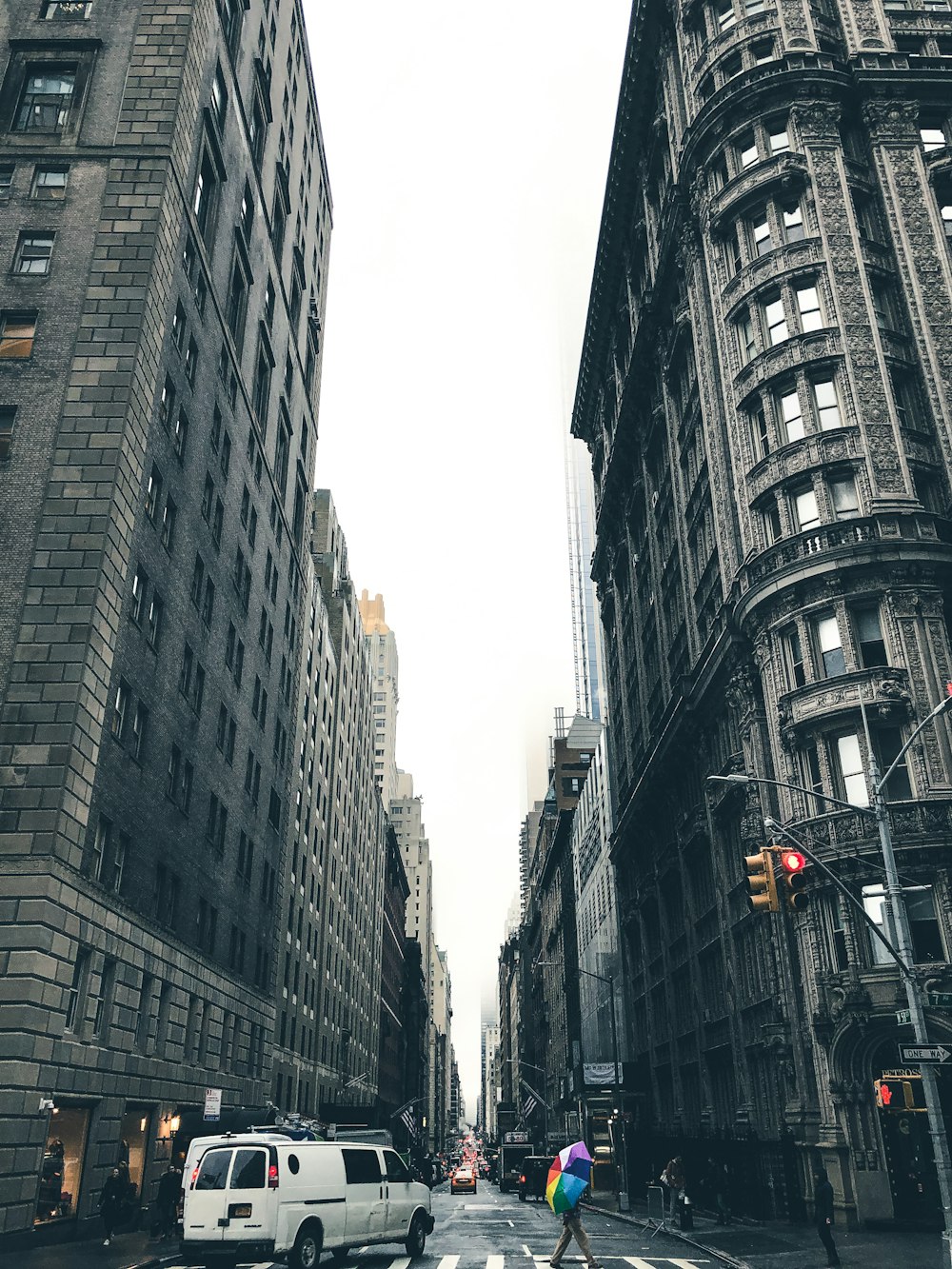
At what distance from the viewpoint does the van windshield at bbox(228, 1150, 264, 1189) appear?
17.8m

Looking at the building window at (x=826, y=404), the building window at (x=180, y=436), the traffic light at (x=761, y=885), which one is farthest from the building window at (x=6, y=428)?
the building window at (x=826, y=404)

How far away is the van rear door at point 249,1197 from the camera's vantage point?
17.4m

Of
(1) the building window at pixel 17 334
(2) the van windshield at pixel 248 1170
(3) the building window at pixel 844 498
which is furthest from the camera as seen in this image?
(3) the building window at pixel 844 498

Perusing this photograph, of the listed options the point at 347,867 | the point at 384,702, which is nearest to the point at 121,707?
the point at 347,867

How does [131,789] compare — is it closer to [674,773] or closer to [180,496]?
[180,496]

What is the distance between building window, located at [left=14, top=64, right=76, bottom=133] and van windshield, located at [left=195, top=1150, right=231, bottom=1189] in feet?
101

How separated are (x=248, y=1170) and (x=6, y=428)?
20766 millimetres

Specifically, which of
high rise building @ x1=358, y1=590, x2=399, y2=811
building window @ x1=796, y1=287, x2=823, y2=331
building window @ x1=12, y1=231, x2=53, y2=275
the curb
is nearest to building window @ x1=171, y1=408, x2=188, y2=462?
building window @ x1=12, y1=231, x2=53, y2=275

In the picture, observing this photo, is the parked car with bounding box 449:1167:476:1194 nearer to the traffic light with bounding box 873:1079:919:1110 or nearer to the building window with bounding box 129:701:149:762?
the traffic light with bounding box 873:1079:919:1110

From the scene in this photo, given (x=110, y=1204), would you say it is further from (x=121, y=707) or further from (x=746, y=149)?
(x=746, y=149)

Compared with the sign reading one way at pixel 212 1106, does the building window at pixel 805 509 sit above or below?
above

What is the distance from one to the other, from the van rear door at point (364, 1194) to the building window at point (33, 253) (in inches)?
1011

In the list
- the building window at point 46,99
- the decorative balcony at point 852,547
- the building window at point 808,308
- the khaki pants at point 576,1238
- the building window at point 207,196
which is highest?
the building window at point 207,196

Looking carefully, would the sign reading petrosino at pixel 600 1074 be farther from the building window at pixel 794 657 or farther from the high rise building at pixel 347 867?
A: the building window at pixel 794 657
